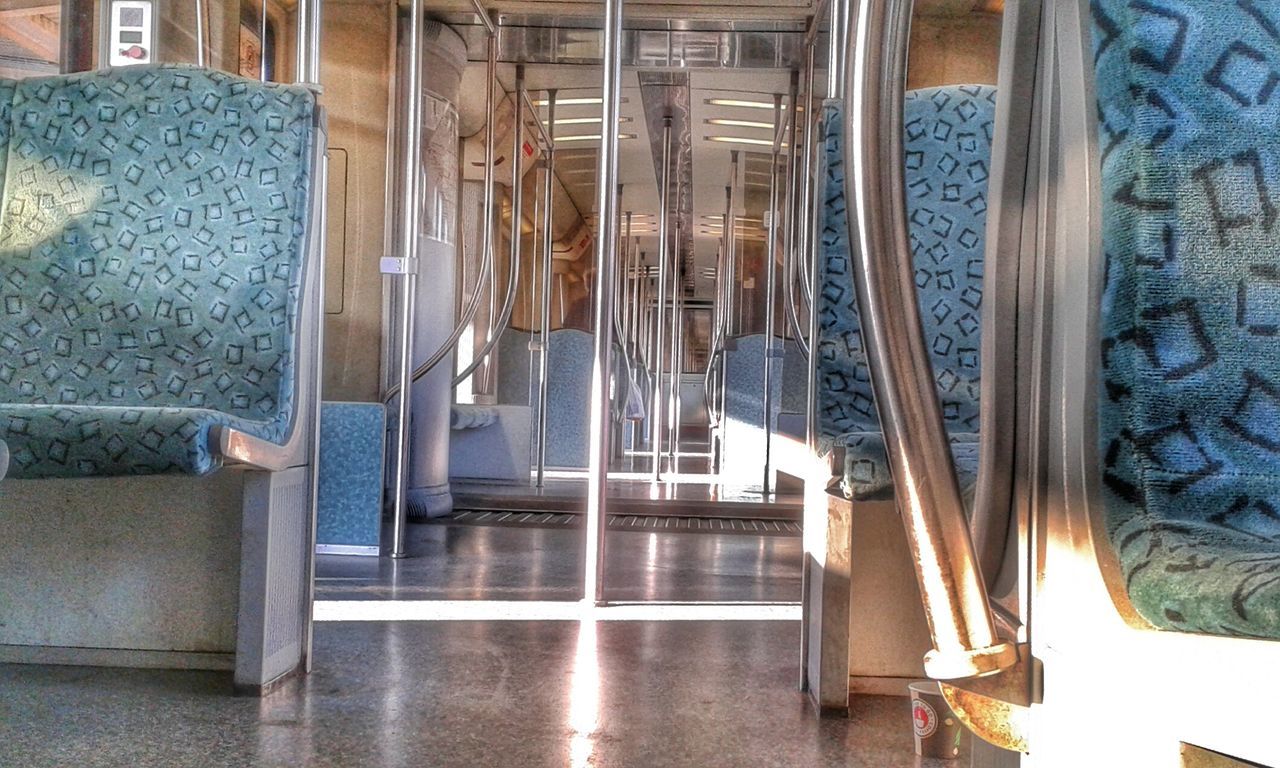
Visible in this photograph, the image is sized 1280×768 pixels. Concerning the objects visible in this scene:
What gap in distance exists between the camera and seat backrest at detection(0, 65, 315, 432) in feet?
6.55

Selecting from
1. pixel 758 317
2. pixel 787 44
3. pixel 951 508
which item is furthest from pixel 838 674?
pixel 758 317

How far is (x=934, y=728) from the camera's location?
1.58m

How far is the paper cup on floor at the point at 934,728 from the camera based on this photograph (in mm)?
1574

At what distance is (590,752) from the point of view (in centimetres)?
157

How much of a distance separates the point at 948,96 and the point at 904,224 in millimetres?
1625

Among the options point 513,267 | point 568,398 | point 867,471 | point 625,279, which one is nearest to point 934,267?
point 867,471

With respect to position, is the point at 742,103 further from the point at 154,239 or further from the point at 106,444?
the point at 106,444

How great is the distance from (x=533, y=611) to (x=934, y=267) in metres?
1.21

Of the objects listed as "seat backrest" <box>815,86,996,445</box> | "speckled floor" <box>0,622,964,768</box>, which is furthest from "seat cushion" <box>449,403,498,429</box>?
"seat backrest" <box>815,86,996,445</box>

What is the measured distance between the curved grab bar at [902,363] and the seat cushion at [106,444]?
3.86 ft

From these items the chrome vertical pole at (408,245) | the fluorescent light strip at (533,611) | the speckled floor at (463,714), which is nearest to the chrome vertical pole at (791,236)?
the chrome vertical pole at (408,245)

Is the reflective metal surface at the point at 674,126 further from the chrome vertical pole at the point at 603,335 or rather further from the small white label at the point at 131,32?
the small white label at the point at 131,32

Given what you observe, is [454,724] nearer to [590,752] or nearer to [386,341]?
[590,752]

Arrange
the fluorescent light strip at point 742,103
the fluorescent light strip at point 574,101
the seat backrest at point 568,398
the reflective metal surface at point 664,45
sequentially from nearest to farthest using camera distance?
the reflective metal surface at point 664,45, the fluorescent light strip at point 742,103, the fluorescent light strip at point 574,101, the seat backrest at point 568,398
